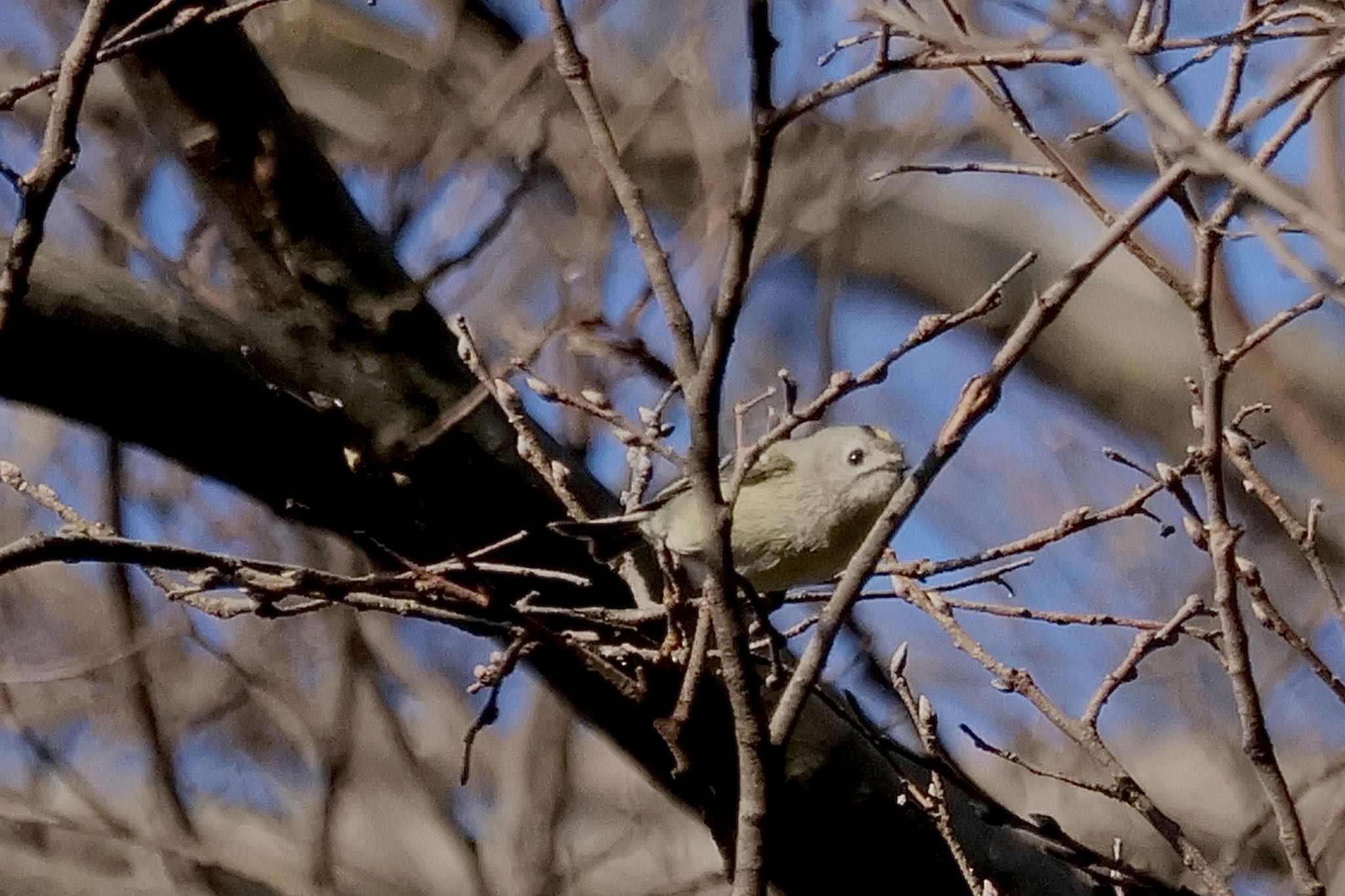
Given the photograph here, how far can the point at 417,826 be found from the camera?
14.5 feet

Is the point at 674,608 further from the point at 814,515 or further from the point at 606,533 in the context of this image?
the point at 814,515

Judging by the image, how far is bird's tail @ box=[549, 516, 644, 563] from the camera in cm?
160

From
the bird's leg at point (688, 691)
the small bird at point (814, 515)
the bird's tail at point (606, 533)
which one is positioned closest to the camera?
the bird's leg at point (688, 691)

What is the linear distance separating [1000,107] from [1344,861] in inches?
94.6

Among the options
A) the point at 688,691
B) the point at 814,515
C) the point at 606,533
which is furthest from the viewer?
the point at 814,515

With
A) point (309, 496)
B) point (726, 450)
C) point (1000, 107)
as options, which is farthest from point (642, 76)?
point (1000, 107)

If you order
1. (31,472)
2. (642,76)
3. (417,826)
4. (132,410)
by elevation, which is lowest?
(132,410)

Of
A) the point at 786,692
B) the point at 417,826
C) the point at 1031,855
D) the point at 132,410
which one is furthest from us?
the point at 417,826

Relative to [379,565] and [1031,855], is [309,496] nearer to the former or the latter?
[379,565]

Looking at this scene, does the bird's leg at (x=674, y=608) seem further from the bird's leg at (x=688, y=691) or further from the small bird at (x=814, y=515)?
the small bird at (x=814, y=515)

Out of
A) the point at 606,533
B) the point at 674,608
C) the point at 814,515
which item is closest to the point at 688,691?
the point at 674,608

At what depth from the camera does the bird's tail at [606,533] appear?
160cm

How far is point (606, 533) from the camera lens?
1.79m

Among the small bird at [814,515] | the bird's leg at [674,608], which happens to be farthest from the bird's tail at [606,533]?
the bird's leg at [674,608]
